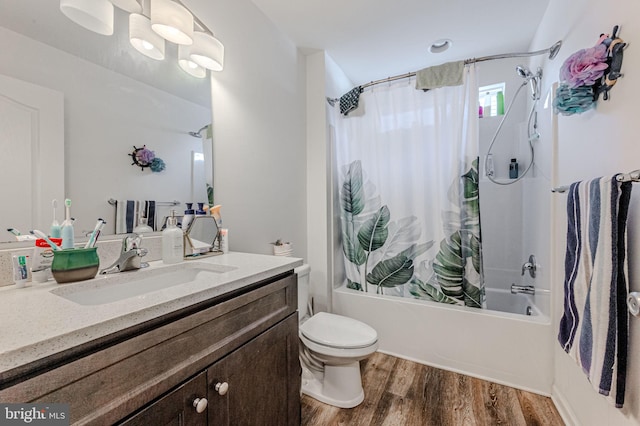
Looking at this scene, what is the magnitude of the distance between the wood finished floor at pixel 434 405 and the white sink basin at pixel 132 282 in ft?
3.26

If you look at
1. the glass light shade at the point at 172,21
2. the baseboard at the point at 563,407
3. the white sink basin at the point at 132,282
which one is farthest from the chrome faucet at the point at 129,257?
the baseboard at the point at 563,407

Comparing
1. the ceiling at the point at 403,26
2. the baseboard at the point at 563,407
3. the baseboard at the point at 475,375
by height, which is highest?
the ceiling at the point at 403,26

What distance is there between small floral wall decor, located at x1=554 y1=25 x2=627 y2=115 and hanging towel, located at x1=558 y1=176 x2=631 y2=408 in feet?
1.26

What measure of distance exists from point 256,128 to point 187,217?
727 mm

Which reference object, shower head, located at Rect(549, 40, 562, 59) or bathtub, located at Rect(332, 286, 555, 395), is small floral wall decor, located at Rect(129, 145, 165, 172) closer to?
bathtub, located at Rect(332, 286, 555, 395)

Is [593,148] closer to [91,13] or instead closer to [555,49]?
[555,49]

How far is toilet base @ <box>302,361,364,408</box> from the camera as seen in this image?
152 cm

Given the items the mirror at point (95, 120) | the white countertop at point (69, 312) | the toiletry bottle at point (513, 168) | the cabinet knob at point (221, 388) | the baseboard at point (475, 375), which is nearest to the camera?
the white countertop at point (69, 312)

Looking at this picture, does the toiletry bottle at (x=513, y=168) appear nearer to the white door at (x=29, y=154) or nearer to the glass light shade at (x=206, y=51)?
the glass light shade at (x=206, y=51)

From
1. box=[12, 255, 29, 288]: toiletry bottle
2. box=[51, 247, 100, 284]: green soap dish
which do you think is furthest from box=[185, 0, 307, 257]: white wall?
box=[12, 255, 29, 288]: toiletry bottle

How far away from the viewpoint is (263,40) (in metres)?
1.78

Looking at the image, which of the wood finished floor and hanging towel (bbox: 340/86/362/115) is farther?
hanging towel (bbox: 340/86/362/115)

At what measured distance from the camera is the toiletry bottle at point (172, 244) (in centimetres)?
118

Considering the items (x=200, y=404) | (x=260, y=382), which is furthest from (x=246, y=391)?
(x=200, y=404)
